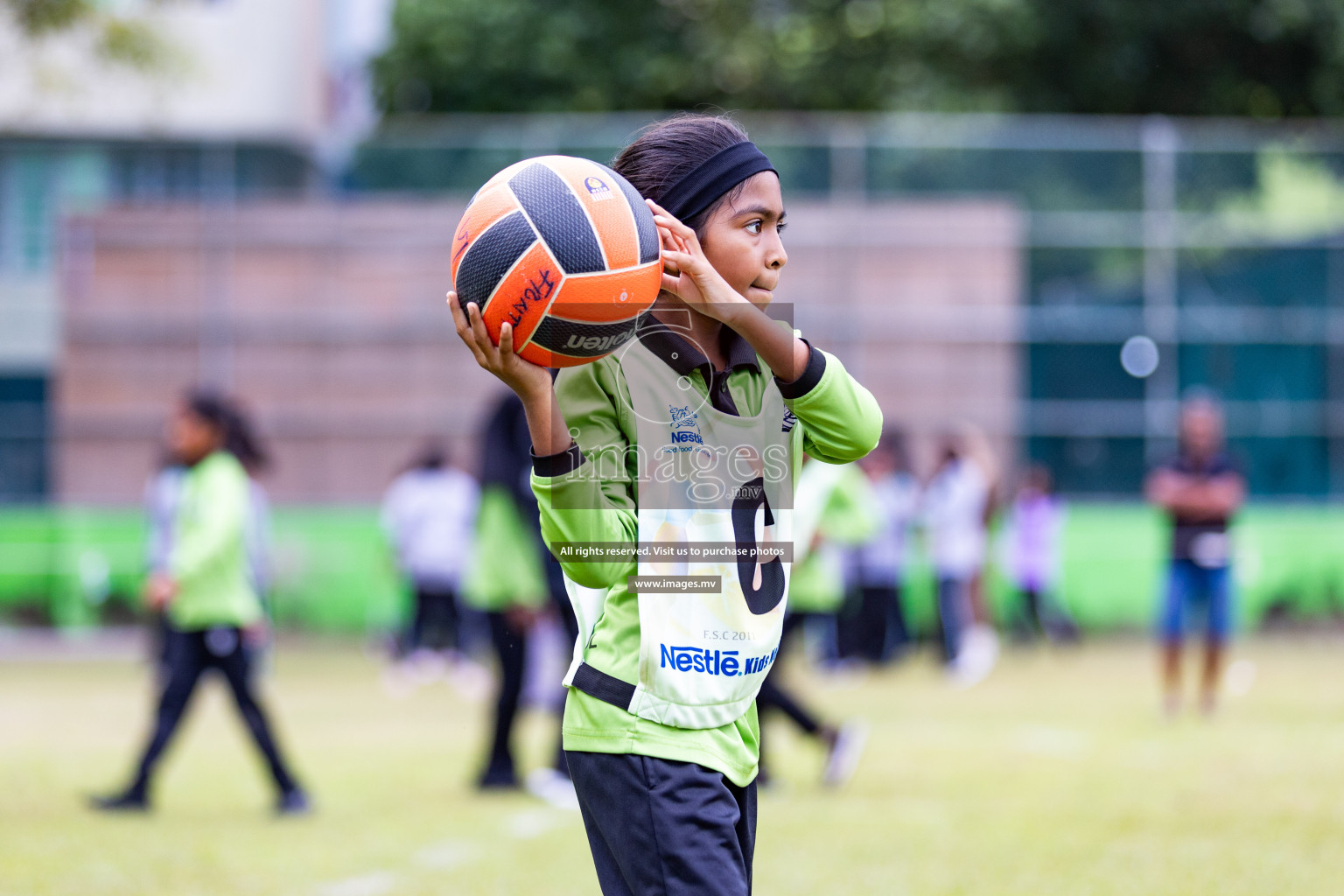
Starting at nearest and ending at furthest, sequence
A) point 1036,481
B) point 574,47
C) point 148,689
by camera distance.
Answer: point 148,689, point 1036,481, point 574,47

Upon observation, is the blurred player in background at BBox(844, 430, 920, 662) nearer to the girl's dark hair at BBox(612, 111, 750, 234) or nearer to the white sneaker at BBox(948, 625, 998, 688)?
the white sneaker at BBox(948, 625, 998, 688)

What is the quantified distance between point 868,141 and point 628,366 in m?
15.5

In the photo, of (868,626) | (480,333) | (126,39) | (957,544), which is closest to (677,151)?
(480,333)

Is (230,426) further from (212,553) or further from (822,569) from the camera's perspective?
(822,569)

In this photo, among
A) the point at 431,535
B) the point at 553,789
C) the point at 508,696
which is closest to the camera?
the point at 508,696

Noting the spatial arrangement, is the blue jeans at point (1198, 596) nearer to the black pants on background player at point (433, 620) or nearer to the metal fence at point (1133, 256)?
the metal fence at point (1133, 256)

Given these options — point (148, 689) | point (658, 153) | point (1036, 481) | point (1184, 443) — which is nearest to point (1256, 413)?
point (1036, 481)

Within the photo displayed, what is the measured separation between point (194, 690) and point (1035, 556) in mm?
9607

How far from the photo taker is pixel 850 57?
2527 cm

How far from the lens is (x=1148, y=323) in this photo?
17.2 m

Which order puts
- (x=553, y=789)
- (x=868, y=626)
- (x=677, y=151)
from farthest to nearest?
(x=868, y=626) < (x=553, y=789) < (x=677, y=151)

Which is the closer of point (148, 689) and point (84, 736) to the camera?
point (84, 736)

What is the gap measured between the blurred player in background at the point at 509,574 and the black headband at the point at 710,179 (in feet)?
15.3

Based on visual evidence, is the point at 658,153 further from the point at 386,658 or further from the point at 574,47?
the point at 574,47
